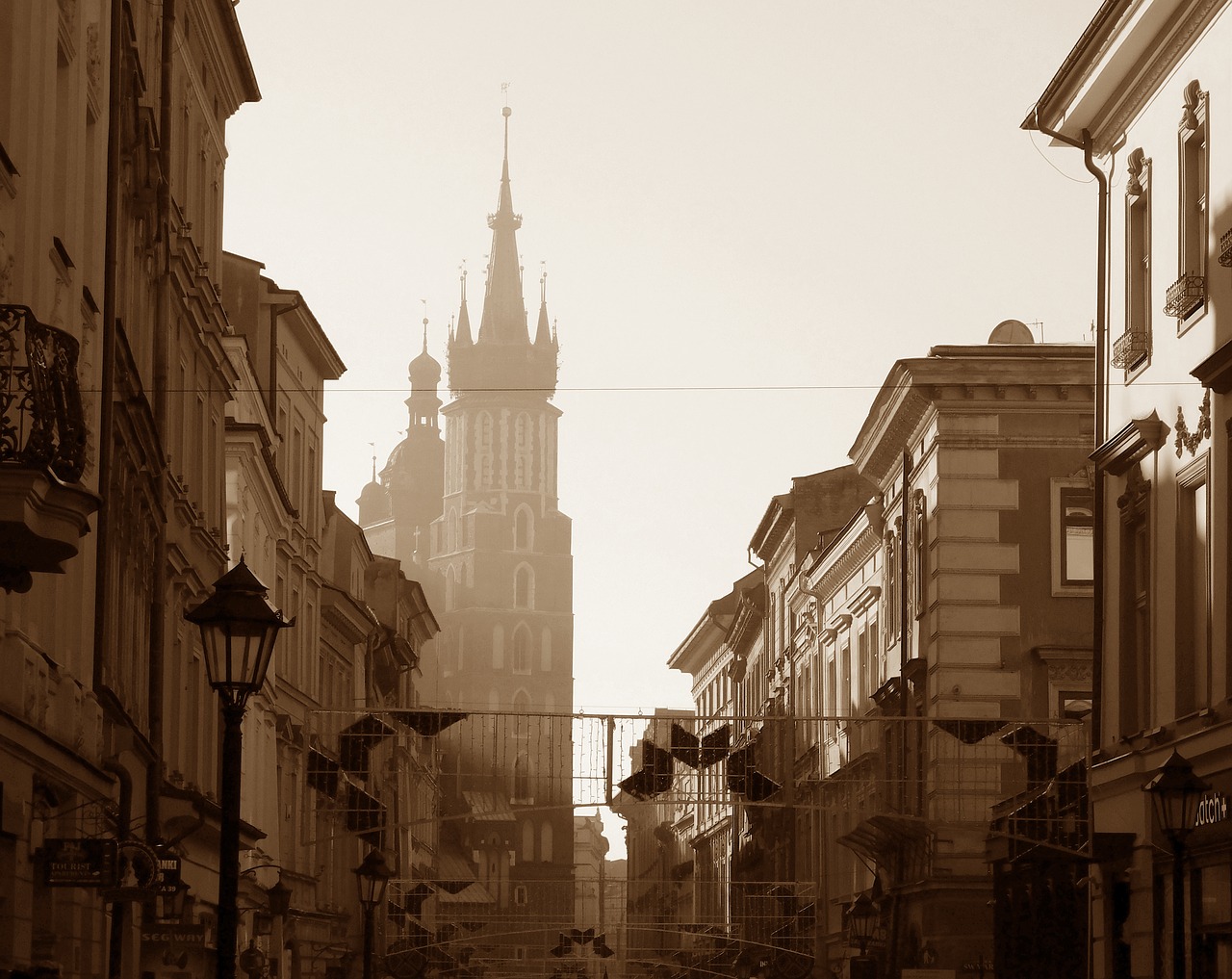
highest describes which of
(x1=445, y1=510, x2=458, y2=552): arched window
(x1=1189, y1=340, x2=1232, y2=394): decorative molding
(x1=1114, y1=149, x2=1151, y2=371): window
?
(x1=445, y1=510, x2=458, y2=552): arched window

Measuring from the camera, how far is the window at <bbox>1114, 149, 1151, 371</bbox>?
25281 millimetres

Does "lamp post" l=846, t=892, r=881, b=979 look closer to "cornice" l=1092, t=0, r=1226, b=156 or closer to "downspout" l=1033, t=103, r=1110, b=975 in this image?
"downspout" l=1033, t=103, r=1110, b=975

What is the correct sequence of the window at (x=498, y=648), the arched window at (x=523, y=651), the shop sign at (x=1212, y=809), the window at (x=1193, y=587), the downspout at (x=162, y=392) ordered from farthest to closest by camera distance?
the arched window at (x=523, y=651), the window at (x=498, y=648), the downspout at (x=162, y=392), the window at (x=1193, y=587), the shop sign at (x=1212, y=809)

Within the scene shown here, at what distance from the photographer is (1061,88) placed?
26484 millimetres

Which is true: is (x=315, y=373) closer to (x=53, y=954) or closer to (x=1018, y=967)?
(x=1018, y=967)

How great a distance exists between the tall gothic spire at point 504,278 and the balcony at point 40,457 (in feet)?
600

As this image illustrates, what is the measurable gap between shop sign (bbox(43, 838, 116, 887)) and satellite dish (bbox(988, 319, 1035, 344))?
30246 mm

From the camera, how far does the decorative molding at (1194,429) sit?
22297 mm

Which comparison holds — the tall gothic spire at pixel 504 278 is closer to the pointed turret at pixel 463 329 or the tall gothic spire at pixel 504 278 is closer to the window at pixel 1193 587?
the pointed turret at pixel 463 329

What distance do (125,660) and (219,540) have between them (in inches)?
359

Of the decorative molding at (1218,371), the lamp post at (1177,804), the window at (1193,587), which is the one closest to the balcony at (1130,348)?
the window at (1193,587)

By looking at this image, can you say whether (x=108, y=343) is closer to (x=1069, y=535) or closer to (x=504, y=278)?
(x=1069, y=535)

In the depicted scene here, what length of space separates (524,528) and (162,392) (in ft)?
542

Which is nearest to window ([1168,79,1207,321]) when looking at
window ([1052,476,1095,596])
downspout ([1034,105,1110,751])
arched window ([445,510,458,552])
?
downspout ([1034,105,1110,751])
